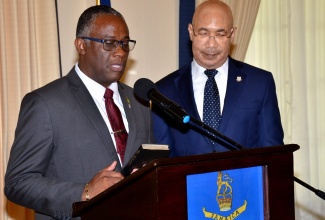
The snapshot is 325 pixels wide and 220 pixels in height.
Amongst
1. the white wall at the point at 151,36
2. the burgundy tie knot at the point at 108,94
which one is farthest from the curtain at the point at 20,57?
the burgundy tie knot at the point at 108,94

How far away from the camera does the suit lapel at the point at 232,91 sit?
375 centimetres

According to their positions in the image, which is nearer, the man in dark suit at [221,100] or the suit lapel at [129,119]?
the suit lapel at [129,119]

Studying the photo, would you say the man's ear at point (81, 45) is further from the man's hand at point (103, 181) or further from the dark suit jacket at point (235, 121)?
the man's hand at point (103, 181)

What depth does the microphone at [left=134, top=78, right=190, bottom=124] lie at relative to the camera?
254 cm

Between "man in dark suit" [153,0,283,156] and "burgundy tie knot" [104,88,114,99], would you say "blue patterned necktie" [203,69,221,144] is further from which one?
"burgundy tie knot" [104,88,114,99]

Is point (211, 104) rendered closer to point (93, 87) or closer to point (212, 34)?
point (212, 34)

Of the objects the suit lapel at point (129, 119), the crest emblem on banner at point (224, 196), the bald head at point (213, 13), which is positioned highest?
the bald head at point (213, 13)

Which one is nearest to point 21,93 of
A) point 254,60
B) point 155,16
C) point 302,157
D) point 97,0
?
point 97,0

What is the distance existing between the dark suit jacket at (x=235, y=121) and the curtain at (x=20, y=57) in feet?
4.85

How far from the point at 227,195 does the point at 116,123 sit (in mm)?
1099

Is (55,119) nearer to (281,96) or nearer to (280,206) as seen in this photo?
(280,206)

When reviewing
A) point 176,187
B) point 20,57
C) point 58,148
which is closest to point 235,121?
point 58,148

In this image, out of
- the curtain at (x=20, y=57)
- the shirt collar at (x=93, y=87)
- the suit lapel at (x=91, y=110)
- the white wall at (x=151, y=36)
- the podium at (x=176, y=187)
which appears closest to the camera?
the podium at (x=176, y=187)

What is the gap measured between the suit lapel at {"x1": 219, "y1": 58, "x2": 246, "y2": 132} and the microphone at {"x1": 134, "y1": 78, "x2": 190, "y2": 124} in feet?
3.27
